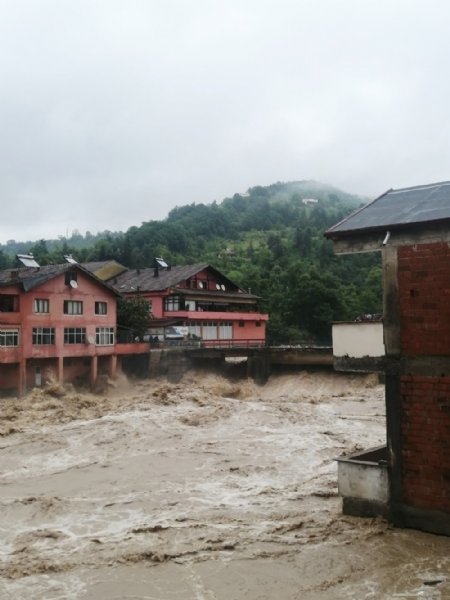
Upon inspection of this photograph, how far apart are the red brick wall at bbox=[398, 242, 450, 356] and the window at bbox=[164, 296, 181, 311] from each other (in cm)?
3744

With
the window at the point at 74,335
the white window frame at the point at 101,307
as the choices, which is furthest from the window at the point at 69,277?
the window at the point at 74,335

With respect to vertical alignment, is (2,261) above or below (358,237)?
above

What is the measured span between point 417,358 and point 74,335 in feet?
98.1

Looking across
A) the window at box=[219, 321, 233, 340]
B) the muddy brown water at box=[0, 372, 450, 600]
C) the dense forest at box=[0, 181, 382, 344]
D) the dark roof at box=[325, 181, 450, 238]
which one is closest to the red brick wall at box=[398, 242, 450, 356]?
the dark roof at box=[325, 181, 450, 238]

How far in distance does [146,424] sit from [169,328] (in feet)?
71.1

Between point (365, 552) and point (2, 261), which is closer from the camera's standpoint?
point (365, 552)

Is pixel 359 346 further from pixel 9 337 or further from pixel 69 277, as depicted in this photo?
pixel 69 277

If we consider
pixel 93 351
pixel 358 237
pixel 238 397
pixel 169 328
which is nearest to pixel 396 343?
pixel 358 237

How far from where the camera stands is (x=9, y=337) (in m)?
32.4

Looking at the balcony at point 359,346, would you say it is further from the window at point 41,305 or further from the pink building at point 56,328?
the window at point 41,305

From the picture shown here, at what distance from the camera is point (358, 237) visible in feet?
31.1

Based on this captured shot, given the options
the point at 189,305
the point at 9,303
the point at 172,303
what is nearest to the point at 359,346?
the point at 9,303

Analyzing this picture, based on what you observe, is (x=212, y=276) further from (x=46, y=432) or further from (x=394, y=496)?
(x=394, y=496)

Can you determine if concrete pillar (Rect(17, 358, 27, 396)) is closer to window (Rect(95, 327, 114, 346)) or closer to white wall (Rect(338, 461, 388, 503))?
window (Rect(95, 327, 114, 346))
